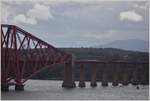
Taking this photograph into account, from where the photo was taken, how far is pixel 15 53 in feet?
399

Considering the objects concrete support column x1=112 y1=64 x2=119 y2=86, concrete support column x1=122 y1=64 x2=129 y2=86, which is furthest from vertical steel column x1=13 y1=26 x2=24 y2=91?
concrete support column x1=122 y1=64 x2=129 y2=86

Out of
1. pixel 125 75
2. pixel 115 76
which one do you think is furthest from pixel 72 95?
pixel 125 75

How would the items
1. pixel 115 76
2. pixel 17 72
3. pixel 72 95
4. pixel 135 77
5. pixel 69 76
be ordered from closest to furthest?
pixel 72 95 < pixel 17 72 < pixel 69 76 < pixel 115 76 < pixel 135 77

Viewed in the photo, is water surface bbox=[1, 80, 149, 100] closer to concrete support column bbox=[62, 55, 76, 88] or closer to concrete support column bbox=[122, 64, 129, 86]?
concrete support column bbox=[62, 55, 76, 88]

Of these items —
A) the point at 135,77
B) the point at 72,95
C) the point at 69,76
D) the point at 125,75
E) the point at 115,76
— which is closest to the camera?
the point at 72,95

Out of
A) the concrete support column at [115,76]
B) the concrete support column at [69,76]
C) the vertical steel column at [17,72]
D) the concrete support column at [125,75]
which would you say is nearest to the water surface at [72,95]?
the vertical steel column at [17,72]

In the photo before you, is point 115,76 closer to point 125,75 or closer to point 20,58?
point 125,75

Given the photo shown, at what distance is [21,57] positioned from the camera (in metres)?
133

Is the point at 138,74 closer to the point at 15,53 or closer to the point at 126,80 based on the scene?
the point at 126,80

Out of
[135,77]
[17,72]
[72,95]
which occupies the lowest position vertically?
[135,77]

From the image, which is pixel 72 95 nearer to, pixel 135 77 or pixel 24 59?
pixel 24 59

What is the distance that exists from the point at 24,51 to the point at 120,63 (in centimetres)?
5319

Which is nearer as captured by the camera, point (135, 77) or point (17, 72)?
point (17, 72)

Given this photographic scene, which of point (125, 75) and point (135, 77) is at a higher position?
point (125, 75)
